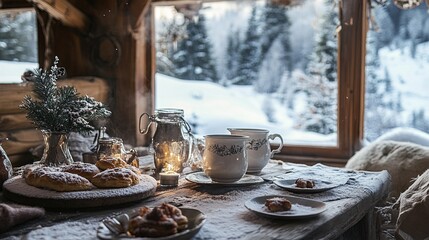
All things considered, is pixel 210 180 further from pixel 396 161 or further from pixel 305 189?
pixel 396 161

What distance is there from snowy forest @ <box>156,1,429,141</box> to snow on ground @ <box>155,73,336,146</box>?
1.3 inches

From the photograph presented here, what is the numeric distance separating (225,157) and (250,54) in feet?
6.25

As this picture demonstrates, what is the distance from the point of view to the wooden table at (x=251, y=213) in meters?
1.14

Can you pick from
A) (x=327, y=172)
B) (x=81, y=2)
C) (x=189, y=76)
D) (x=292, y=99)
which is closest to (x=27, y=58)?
(x=81, y=2)

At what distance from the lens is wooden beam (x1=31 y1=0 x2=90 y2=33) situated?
3279mm

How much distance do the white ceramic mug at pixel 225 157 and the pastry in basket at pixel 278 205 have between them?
11.1 inches

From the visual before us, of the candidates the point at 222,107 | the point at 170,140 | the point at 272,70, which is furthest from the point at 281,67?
the point at 170,140

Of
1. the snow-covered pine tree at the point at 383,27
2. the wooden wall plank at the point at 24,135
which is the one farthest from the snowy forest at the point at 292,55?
the wooden wall plank at the point at 24,135

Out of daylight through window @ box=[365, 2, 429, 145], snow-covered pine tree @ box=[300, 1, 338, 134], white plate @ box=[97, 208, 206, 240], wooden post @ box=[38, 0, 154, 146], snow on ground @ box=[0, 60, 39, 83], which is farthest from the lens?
snow on ground @ box=[0, 60, 39, 83]

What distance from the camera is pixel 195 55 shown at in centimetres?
356

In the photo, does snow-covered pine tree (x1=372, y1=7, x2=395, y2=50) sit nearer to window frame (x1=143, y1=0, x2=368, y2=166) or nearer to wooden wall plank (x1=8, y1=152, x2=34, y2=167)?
window frame (x1=143, y1=0, x2=368, y2=166)

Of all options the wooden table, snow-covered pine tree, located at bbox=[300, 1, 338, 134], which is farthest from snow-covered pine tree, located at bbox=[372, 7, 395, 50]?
the wooden table

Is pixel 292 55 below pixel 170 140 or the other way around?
the other way around

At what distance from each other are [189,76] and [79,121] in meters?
2.05
